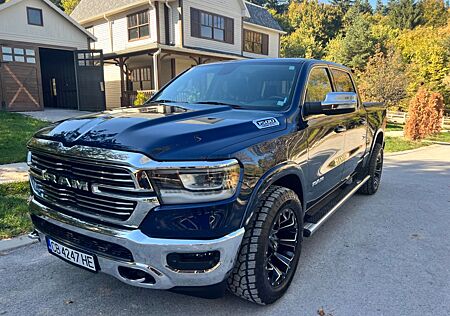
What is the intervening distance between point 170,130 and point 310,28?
54.4 metres

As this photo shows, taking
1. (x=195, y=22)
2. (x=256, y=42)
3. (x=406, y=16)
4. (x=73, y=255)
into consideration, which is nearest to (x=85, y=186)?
(x=73, y=255)

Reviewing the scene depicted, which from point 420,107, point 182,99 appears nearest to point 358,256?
point 182,99

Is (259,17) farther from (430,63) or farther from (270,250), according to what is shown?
(270,250)

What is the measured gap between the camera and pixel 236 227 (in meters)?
2.31

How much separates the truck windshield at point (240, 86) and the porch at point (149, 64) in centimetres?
1227

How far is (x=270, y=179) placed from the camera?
2.62m

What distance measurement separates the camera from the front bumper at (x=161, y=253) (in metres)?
2.16

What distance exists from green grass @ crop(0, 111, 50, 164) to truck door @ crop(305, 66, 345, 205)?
6392mm

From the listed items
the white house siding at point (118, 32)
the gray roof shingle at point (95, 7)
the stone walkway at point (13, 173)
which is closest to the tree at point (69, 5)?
the gray roof shingle at point (95, 7)

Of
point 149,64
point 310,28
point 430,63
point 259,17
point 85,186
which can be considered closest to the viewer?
point 85,186

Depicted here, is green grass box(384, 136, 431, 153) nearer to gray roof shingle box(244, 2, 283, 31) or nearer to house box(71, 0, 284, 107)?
house box(71, 0, 284, 107)

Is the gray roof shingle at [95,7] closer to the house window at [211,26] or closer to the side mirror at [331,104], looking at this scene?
the house window at [211,26]

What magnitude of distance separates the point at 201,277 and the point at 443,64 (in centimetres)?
3379

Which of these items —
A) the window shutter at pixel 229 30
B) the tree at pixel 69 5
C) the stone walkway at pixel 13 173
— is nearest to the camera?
the stone walkway at pixel 13 173
